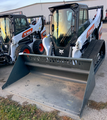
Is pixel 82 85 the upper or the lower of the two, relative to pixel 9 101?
upper

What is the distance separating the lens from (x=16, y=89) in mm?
3225

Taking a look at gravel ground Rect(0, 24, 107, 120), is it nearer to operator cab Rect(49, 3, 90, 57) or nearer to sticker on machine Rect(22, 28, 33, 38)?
operator cab Rect(49, 3, 90, 57)

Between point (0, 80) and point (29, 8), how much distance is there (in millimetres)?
A: 29243

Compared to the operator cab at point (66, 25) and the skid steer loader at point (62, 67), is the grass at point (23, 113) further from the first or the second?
the operator cab at point (66, 25)

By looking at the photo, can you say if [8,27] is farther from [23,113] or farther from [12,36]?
[23,113]

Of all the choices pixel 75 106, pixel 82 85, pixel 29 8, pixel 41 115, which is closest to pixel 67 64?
pixel 82 85

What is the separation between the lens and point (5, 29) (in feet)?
17.5

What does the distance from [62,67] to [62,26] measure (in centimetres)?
134

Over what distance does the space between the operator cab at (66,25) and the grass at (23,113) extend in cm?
194

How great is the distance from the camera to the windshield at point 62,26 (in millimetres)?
3582

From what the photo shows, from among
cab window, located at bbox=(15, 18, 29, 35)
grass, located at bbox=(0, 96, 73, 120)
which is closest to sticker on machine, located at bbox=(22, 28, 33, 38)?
cab window, located at bbox=(15, 18, 29, 35)

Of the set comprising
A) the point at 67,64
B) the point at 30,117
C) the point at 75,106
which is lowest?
the point at 30,117

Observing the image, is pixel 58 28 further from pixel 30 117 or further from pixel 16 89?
pixel 30 117

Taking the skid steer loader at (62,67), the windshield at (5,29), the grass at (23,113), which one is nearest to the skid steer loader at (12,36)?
the windshield at (5,29)
